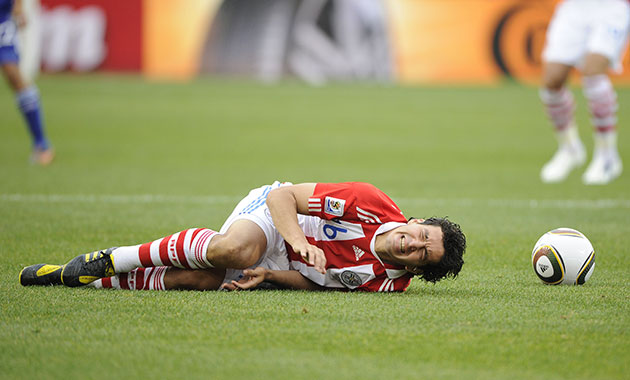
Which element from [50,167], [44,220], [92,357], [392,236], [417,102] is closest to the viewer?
[92,357]

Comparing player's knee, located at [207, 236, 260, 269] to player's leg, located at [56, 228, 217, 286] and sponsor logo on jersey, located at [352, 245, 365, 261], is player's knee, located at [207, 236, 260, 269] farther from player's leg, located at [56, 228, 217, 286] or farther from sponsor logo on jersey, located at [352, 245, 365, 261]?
sponsor logo on jersey, located at [352, 245, 365, 261]

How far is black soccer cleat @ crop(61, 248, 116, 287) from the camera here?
4.21 metres

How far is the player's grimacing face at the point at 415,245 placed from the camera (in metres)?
4.05

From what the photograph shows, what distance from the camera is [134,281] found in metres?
4.32

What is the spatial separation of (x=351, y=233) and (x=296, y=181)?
17.3 ft

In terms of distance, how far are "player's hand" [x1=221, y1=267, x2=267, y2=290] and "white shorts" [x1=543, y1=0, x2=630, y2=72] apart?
18.0 ft

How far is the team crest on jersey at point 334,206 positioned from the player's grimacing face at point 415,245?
27 centimetres

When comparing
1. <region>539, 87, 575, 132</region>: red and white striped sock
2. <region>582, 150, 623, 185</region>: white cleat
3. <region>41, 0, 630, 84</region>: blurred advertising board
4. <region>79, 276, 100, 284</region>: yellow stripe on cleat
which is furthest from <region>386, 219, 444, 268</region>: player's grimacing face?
<region>41, 0, 630, 84</region>: blurred advertising board

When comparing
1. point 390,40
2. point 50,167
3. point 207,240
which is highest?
point 390,40

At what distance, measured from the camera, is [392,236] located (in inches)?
161

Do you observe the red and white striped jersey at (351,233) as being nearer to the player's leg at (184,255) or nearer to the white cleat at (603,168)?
the player's leg at (184,255)

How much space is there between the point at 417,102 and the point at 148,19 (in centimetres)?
599

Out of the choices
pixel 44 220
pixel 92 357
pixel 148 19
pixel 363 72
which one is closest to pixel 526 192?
pixel 44 220

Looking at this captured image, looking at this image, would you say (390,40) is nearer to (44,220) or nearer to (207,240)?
(44,220)
